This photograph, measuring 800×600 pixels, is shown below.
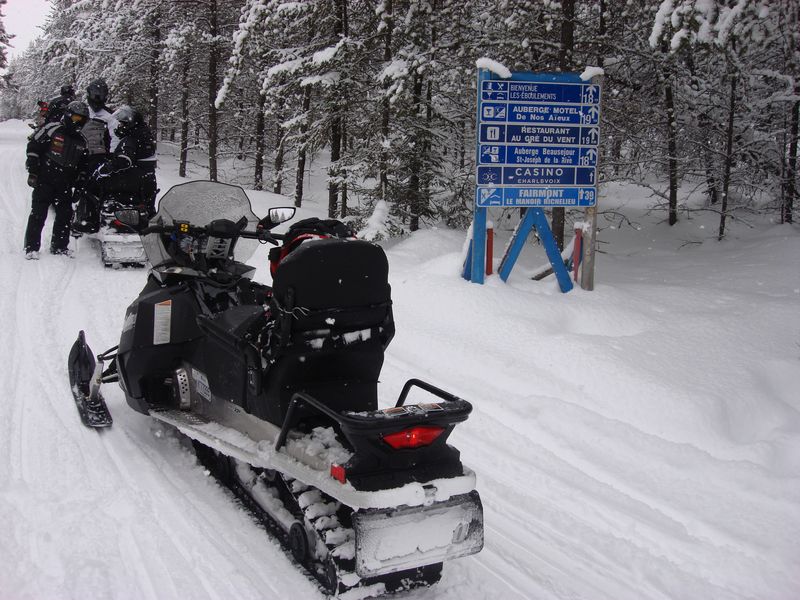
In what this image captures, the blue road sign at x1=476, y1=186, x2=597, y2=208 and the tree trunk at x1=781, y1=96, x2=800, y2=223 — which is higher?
the tree trunk at x1=781, y1=96, x2=800, y2=223

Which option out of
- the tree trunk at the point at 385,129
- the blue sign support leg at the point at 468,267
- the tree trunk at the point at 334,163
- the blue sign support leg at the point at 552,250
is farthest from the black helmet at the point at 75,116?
the blue sign support leg at the point at 552,250

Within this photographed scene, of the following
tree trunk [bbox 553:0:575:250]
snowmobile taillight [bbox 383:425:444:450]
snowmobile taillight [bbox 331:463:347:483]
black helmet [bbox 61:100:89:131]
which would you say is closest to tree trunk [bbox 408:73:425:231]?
tree trunk [bbox 553:0:575:250]

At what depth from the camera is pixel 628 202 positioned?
18547 mm

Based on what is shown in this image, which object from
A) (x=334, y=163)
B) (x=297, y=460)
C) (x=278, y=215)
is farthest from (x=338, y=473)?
(x=334, y=163)

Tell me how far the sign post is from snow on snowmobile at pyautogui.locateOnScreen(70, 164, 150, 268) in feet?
15.4

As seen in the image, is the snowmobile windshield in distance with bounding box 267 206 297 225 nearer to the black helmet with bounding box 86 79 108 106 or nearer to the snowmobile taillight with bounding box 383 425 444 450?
the snowmobile taillight with bounding box 383 425 444 450

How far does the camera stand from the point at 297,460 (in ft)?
9.30

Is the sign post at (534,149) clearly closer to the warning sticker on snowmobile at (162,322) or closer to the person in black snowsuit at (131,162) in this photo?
the warning sticker on snowmobile at (162,322)

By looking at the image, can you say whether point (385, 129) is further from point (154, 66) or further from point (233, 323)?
point (154, 66)

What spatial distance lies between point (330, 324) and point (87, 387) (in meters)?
2.59

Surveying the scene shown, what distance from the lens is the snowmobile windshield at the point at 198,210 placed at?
13.7ft

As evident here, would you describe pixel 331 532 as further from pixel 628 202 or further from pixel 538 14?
pixel 628 202

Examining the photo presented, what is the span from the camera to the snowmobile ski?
4234mm

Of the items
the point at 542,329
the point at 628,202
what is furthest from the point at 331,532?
the point at 628,202
